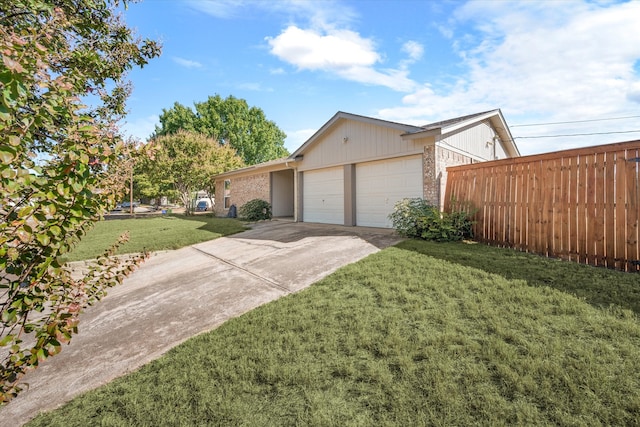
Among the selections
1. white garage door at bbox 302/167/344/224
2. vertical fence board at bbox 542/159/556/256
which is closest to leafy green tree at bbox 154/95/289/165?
white garage door at bbox 302/167/344/224

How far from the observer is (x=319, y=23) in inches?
327

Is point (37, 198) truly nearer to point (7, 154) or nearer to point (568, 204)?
point (7, 154)

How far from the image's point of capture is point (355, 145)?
11.0 metres

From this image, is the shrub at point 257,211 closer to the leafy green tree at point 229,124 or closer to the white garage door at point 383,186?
the white garage door at point 383,186

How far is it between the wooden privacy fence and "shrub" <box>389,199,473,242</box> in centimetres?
37

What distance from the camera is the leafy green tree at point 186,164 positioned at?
21.2 metres

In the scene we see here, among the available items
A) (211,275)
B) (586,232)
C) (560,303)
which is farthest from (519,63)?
(211,275)

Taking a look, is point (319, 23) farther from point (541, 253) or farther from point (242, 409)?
point (242, 409)

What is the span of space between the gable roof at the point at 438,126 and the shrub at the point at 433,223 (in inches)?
87.4

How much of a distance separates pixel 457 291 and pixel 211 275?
4.68 meters

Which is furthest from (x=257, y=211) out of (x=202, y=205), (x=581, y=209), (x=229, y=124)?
(x=229, y=124)

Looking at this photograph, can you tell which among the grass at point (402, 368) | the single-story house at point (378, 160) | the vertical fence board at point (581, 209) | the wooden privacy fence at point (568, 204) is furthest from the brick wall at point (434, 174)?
the grass at point (402, 368)

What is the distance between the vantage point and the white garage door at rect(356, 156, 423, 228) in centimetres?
932

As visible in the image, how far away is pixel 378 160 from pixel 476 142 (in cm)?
419
